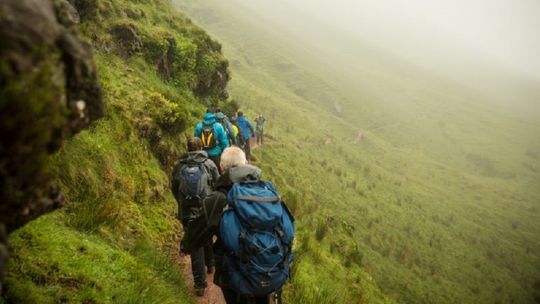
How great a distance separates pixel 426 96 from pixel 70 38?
3099 inches

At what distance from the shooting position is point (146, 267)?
572 centimetres

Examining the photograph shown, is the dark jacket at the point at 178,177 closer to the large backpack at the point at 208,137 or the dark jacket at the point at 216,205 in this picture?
the dark jacket at the point at 216,205

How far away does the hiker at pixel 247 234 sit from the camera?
12.8 feet

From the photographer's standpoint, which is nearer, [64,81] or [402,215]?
[64,81]

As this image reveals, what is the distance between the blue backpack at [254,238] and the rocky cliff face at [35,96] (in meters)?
1.75

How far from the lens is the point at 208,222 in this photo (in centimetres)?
427

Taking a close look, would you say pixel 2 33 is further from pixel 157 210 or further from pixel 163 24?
pixel 163 24

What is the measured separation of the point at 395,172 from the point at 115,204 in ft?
117

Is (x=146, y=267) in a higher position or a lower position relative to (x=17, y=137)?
lower

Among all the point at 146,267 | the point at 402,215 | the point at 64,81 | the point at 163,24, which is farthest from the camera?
the point at 402,215

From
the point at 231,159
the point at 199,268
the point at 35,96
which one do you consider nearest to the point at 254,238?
the point at 231,159

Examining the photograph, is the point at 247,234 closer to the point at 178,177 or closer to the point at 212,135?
the point at 178,177

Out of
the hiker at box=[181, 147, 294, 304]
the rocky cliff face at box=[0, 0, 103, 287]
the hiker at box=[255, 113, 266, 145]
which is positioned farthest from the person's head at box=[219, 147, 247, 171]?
the hiker at box=[255, 113, 266, 145]

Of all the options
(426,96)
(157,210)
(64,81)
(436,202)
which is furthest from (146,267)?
(426,96)
